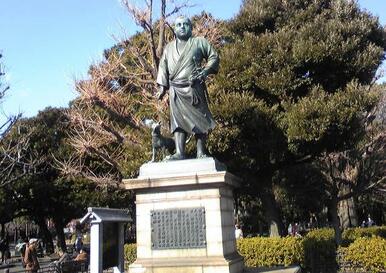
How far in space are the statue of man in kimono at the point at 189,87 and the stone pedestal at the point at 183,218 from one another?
53 cm

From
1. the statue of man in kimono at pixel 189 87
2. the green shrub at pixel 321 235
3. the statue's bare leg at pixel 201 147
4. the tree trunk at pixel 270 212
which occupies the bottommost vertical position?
the green shrub at pixel 321 235

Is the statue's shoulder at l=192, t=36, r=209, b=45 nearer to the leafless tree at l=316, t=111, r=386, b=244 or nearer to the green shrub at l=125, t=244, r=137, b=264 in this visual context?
the green shrub at l=125, t=244, r=137, b=264

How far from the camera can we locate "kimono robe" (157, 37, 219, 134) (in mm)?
8961

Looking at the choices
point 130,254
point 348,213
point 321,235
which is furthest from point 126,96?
point 348,213

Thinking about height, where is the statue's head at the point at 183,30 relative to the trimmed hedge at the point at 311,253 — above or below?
above

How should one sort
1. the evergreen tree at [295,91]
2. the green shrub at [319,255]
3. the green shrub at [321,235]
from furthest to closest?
the green shrub at [321,235] < the evergreen tree at [295,91] < the green shrub at [319,255]

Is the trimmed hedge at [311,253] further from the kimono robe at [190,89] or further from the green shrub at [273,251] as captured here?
the kimono robe at [190,89]

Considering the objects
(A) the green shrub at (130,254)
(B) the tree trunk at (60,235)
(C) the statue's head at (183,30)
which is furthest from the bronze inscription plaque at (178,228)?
(B) the tree trunk at (60,235)

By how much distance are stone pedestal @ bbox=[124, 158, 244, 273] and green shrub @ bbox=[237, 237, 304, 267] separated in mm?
5283

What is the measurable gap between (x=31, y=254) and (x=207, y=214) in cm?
922

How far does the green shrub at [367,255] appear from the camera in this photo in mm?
13430

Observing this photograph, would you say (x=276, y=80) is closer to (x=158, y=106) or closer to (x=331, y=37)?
(x=331, y=37)

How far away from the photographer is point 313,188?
2377 cm

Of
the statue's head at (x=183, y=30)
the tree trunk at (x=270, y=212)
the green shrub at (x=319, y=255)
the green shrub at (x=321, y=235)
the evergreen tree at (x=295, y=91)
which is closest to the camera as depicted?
the statue's head at (x=183, y=30)
